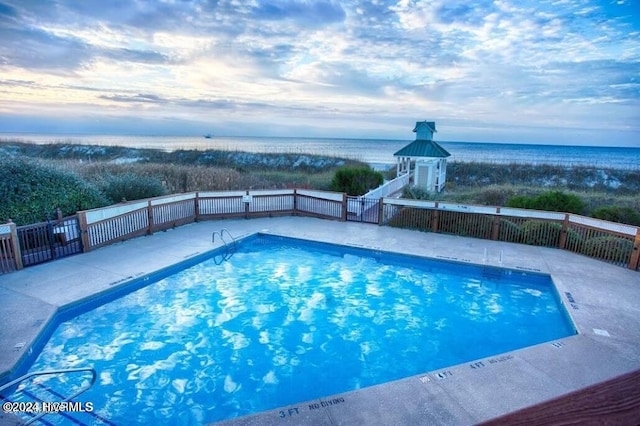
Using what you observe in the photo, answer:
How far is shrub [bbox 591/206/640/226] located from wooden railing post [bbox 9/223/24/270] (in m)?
13.9

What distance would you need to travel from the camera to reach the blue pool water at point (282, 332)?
431 cm

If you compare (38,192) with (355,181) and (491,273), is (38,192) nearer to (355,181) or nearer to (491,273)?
(355,181)

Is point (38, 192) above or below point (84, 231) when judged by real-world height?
above

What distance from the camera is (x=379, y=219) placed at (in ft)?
36.4

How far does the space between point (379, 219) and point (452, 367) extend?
6.96 metres

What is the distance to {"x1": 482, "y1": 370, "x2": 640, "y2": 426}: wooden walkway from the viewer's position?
2.52 feet

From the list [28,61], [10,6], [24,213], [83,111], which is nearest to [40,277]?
[24,213]

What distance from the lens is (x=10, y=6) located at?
9.29 m

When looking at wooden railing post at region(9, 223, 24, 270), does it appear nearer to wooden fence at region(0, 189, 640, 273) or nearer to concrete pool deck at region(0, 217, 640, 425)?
wooden fence at region(0, 189, 640, 273)

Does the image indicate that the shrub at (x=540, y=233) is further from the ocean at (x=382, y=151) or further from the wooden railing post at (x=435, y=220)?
the ocean at (x=382, y=151)

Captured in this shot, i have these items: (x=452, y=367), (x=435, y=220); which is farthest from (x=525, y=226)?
(x=452, y=367)

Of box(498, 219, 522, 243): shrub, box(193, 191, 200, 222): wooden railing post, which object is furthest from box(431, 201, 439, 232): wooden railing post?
box(193, 191, 200, 222): wooden railing post

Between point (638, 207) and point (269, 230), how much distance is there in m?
14.1

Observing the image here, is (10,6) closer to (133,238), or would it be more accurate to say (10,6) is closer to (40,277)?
(133,238)
